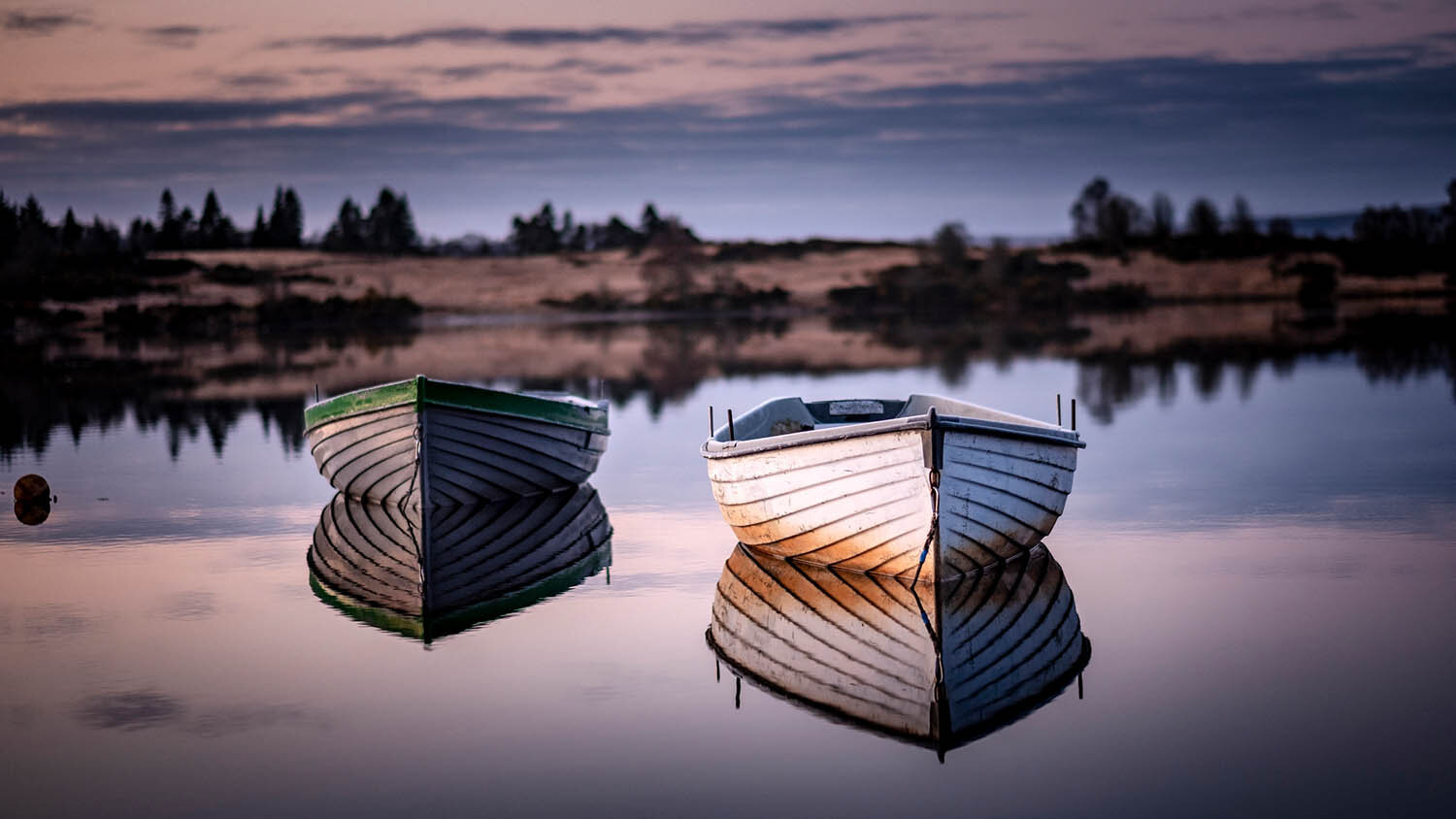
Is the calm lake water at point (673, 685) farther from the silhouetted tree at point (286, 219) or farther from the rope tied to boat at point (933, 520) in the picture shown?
the silhouetted tree at point (286, 219)

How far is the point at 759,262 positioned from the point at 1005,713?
4334 inches

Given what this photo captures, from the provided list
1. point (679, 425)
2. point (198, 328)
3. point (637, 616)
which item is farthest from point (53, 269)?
point (637, 616)

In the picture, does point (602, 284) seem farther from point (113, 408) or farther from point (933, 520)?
point (933, 520)

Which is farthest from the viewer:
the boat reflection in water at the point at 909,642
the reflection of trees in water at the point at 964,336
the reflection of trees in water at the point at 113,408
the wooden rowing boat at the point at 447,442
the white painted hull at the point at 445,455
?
the reflection of trees in water at the point at 964,336

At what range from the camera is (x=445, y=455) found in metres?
18.1

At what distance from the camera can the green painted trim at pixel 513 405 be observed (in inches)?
690

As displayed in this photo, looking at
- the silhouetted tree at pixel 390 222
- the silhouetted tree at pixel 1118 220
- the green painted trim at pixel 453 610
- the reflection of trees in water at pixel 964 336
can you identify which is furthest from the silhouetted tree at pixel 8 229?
the green painted trim at pixel 453 610

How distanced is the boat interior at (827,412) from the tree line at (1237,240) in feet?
293

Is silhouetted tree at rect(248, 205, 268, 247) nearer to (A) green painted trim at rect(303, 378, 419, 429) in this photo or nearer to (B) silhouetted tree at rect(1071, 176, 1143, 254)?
(B) silhouetted tree at rect(1071, 176, 1143, 254)

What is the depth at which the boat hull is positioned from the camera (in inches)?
492

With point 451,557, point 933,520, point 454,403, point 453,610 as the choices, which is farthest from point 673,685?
point 454,403

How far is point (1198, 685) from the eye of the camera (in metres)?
10.2

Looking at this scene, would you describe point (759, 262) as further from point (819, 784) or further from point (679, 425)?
point (819, 784)

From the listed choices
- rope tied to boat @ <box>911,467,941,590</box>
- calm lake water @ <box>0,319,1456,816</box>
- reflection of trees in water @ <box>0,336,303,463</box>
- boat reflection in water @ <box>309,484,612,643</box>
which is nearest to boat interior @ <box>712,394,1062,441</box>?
calm lake water @ <box>0,319,1456,816</box>
